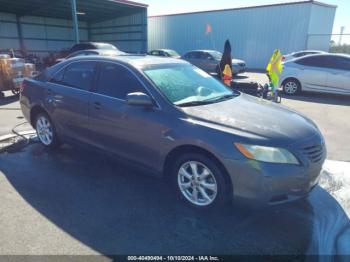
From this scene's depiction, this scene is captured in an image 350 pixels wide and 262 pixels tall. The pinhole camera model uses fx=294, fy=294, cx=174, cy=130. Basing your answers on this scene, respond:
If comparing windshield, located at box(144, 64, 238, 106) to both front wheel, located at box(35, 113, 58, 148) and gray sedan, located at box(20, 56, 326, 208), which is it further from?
front wheel, located at box(35, 113, 58, 148)

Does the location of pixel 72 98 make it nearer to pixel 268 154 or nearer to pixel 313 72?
pixel 268 154

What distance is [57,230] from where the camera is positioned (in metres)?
2.91

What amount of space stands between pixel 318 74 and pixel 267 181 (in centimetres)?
895

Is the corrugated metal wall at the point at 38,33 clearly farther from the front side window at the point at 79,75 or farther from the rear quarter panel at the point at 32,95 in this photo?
the front side window at the point at 79,75

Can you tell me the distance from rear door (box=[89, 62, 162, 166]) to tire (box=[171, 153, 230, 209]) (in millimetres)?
349

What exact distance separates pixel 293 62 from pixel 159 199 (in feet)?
30.3

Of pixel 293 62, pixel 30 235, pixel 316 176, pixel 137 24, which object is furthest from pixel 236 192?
pixel 137 24

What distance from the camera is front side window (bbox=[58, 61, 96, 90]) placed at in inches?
164

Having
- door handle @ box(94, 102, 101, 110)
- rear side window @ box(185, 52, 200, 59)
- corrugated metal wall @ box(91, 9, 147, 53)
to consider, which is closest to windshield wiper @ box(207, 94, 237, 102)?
door handle @ box(94, 102, 101, 110)

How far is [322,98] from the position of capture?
34.2ft

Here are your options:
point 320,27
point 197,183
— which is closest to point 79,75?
point 197,183

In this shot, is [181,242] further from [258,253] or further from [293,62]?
[293,62]

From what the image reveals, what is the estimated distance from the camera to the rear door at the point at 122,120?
11.2ft

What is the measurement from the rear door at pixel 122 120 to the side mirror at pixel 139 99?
0.33 feet
